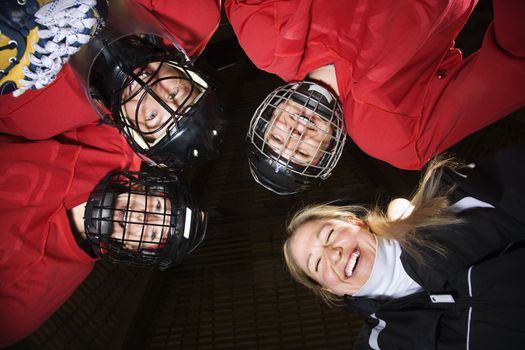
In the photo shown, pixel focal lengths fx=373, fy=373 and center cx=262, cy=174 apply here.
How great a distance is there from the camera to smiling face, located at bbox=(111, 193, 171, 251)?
1.29 meters

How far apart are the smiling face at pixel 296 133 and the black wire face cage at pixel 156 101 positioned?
265mm

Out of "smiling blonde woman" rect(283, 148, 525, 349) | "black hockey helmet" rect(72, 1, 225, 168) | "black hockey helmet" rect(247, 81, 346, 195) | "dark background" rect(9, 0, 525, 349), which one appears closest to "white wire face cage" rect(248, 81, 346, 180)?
"black hockey helmet" rect(247, 81, 346, 195)

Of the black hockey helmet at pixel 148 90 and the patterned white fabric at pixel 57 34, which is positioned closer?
the patterned white fabric at pixel 57 34

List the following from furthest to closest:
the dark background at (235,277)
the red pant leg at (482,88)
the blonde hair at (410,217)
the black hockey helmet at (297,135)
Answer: the dark background at (235,277) < the black hockey helmet at (297,135) < the blonde hair at (410,217) < the red pant leg at (482,88)

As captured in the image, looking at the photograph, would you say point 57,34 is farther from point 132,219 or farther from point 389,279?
point 389,279

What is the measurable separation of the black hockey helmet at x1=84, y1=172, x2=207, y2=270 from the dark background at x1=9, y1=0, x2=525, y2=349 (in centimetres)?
51

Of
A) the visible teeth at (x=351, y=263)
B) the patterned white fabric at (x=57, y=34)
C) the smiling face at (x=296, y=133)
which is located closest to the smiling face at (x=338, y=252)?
the visible teeth at (x=351, y=263)

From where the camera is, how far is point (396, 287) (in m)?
1.25

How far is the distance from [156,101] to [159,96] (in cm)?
2

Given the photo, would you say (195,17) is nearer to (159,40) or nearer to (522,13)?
(159,40)

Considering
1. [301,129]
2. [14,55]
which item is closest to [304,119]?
[301,129]

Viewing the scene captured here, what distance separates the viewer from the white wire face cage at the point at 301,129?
125cm

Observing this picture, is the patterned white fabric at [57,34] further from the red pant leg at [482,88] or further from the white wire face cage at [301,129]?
the red pant leg at [482,88]

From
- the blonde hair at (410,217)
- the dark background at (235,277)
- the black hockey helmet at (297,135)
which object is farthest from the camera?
the dark background at (235,277)
